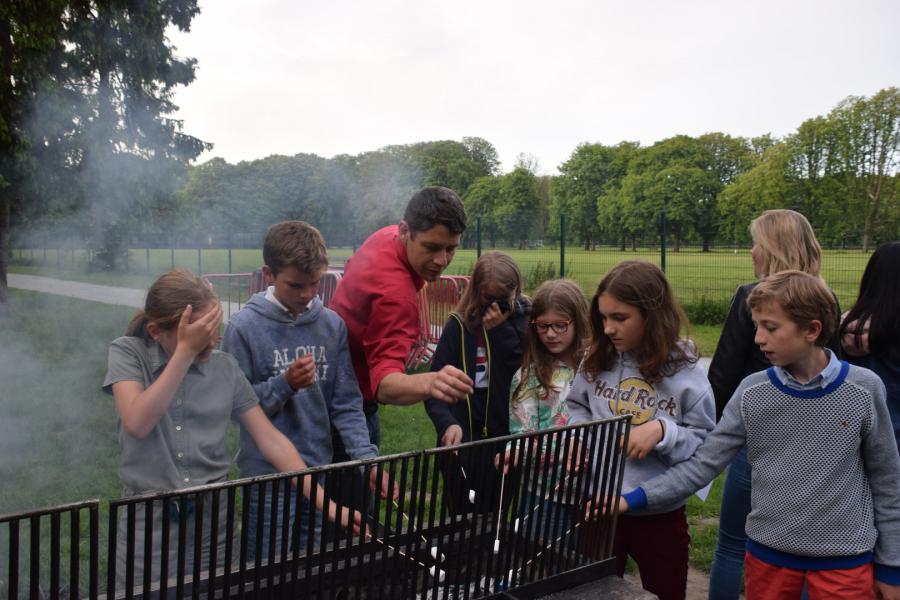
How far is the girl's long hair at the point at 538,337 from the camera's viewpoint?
9.62ft

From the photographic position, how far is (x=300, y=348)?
8.34ft

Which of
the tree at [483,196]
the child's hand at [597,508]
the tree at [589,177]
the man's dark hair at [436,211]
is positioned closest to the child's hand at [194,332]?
the man's dark hair at [436,211]

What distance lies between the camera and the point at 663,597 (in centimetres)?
240

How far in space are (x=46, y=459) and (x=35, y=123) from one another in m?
3.38

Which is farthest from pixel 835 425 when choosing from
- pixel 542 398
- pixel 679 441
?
pixel 542 398

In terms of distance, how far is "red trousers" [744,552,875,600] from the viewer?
6.89 ft

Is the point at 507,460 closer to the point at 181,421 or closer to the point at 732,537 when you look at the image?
the point at 181,421

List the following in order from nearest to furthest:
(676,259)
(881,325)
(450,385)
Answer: (450,385), (881,325), (676,259)

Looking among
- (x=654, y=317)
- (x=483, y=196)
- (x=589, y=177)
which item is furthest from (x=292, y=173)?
(x=654, y=317)

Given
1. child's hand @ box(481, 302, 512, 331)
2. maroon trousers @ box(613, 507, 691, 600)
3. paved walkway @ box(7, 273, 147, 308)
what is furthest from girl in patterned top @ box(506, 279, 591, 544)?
paved walkway @ box(7, 273, 147, 308)

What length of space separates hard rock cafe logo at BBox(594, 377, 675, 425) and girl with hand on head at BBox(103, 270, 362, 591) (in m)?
1.03

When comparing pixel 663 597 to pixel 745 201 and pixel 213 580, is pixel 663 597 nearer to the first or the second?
pixel 213 580

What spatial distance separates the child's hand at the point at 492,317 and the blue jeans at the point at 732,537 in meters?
1.15

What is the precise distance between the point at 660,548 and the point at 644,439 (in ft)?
1.71
